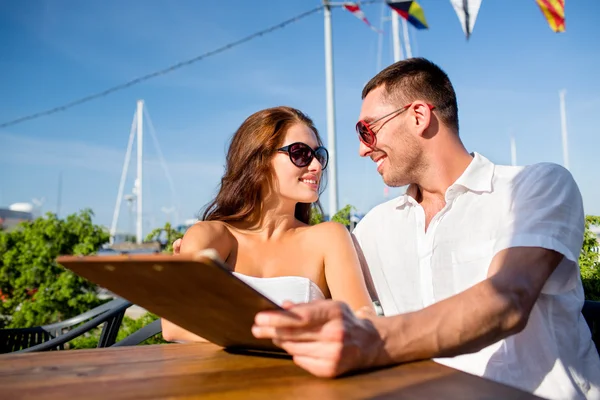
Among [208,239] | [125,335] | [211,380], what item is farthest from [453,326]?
[125,335]

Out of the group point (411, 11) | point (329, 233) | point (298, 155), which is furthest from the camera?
point (411, 11)

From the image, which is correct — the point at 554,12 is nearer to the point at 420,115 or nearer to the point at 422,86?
the point at 422,86

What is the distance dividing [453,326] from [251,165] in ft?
5.53

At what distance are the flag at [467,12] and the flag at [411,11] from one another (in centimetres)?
378

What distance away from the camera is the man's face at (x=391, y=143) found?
261cm

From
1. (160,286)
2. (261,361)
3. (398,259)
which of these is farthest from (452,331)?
(398,259)

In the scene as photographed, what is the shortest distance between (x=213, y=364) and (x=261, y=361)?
120 mm

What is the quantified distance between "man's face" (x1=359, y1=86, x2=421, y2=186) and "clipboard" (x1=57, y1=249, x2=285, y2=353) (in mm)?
1480

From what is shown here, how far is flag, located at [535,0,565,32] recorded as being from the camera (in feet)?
19.9

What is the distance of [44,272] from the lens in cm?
632

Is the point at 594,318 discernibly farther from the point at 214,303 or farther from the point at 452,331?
the point at 214,303

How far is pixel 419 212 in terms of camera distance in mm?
2422

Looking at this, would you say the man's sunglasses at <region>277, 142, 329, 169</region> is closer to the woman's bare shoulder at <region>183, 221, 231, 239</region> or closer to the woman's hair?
the woman's hair

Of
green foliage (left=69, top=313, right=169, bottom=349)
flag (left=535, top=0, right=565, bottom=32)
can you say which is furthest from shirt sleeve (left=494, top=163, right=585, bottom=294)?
flag (left=535, top=0, right=565, bottom=32)
